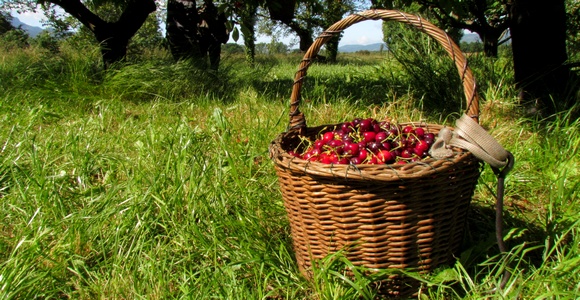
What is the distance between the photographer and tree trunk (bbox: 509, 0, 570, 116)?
317 centimetres

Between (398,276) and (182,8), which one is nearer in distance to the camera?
(398,276)

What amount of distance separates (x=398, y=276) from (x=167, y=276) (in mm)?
822

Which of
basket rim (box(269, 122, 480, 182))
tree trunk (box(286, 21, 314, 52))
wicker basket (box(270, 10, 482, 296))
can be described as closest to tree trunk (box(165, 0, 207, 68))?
wicker basket (box(270, 10, 482, 296))

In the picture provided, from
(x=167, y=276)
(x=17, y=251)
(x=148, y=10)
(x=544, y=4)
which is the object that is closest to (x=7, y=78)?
(x=148, y=10)

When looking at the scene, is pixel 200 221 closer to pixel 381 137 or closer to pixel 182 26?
pixel 381 137

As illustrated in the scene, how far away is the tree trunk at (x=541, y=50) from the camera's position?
10.4 feet

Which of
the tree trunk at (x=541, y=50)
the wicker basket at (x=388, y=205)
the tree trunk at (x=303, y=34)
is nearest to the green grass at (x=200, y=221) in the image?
the wicker basket at (x=388, y=205)

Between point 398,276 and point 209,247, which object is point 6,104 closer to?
point 209,247

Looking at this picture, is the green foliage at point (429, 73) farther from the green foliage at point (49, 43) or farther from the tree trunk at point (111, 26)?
the green foliage at point (49, 43)

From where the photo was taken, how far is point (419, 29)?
1408mm

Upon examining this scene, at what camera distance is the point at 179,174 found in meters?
1.87

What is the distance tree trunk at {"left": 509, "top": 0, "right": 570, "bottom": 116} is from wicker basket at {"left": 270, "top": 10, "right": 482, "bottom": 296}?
228cm

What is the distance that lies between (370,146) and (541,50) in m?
2.70

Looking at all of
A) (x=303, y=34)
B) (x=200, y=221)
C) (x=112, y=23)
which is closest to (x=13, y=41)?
(x=112, y=23)
